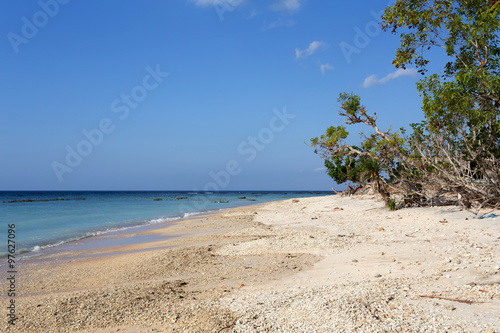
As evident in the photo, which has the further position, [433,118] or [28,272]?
[433,118]

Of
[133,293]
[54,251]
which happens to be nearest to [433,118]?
[133,293]

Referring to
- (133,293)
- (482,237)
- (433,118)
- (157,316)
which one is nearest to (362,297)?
(157,316)

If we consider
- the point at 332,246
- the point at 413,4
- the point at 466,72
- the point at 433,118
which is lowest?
the point at 332,246

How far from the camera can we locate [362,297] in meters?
4.63

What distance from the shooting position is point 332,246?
8984 mm

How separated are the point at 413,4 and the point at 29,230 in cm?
2125

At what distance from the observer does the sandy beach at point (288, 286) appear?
4.16 metres

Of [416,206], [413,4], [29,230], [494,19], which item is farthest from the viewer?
[29,230]

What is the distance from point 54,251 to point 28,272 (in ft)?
11.8

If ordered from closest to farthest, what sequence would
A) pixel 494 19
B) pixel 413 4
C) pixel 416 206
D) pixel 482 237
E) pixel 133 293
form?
pixel 133 293, pixel 482 237, pixel 494 19, pixel 413 4, pixel 416 206

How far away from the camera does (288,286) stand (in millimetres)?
5875

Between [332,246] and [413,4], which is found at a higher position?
[413,4]

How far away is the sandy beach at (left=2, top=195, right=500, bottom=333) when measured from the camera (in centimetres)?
416

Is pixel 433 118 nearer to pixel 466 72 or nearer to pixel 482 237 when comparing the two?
pixel 466 72
